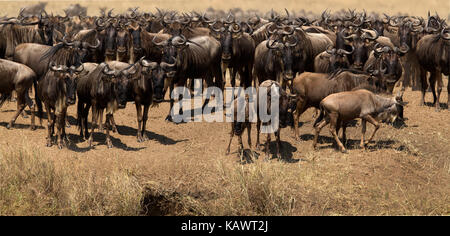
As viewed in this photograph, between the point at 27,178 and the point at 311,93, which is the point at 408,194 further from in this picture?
the point at 27,178

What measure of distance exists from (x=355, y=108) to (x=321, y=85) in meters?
1.23

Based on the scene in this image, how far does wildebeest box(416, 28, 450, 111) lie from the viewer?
15372 mm

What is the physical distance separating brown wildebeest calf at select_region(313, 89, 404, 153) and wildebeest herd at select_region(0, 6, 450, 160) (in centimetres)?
2

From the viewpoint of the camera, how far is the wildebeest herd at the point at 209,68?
457 inches

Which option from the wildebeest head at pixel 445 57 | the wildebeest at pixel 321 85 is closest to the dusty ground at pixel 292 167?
the wildebeest at pixel 321 85

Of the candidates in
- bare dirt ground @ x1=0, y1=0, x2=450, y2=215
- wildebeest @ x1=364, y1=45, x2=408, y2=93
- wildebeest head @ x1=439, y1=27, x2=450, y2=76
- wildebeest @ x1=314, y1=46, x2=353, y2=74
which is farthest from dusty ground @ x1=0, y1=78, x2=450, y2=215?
wildebeest head @ x1=439, y1=27, x2=450, y2=76

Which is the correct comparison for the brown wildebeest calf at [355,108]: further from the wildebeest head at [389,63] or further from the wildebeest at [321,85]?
the wildebeest head at [389,63]

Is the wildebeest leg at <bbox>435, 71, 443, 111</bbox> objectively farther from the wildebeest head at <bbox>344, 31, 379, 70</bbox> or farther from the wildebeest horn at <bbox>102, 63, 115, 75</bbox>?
the wildebeest horn at <bbox>102, 63, 115, 75</bbox>

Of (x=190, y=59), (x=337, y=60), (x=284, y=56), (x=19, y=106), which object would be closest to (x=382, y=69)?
(x=337, y=60)

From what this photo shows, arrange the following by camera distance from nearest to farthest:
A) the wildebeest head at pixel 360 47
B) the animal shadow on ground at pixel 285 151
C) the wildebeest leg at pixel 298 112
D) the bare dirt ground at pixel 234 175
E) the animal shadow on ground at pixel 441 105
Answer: the bare dirt ground at pixel 234 175, the animal shadow on ground at pixel 285 151, the wildebeest leg at pixel 298 112, the wildebeest head at pixel 360 47, the animal shadow on ground at pixel 441 105

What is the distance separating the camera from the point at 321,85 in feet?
40.6

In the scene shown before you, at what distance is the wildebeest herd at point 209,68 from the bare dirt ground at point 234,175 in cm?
48
